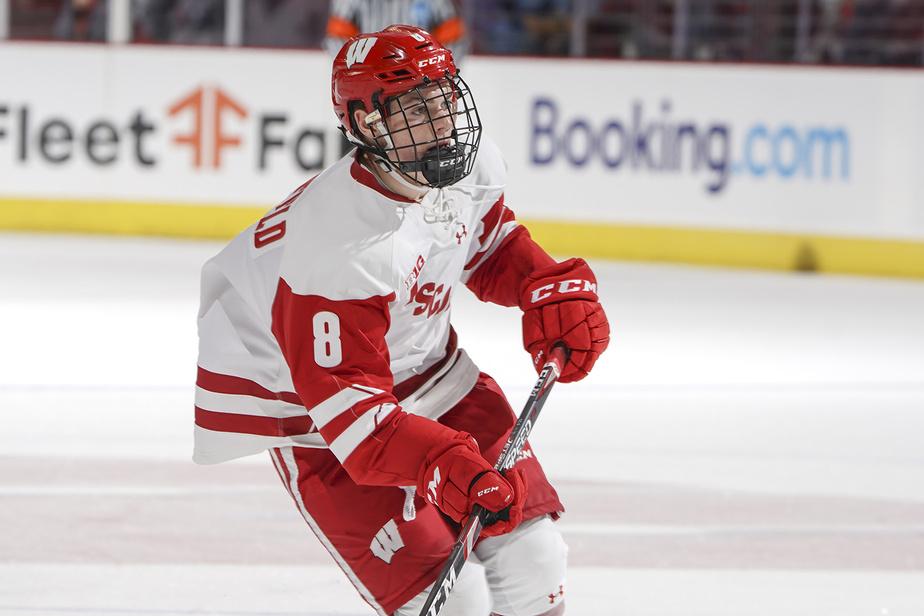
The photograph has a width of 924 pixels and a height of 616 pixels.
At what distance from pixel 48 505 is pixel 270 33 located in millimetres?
5941

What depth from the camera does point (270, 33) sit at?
9.32m

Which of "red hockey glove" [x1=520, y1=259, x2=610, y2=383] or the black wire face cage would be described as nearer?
the black wire face cage

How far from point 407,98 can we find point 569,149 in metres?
6.39

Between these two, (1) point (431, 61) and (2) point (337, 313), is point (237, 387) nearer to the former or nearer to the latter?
(2) point (337, 313)

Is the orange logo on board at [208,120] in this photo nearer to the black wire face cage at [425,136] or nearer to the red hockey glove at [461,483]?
the black wire face cage at [425,136]

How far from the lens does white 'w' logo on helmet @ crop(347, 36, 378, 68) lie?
224cm

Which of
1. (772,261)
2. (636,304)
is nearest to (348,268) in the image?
(636,304)

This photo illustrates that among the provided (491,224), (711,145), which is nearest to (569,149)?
(711,145)

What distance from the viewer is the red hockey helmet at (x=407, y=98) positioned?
2209 mm

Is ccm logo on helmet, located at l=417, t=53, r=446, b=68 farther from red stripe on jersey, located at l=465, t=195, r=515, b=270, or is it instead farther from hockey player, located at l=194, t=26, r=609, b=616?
red stripe on jersey, located at l=465, t=195, r=515, b=270

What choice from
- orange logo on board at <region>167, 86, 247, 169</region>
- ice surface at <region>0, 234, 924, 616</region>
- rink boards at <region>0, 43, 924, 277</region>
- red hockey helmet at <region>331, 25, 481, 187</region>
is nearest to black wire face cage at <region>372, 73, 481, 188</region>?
red hockey helmet at <region>331, 25, 481, 187</region>

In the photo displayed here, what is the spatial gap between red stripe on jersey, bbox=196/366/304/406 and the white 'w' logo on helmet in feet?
1.57

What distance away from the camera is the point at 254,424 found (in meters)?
2.38

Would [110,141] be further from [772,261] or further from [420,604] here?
[420,604]
